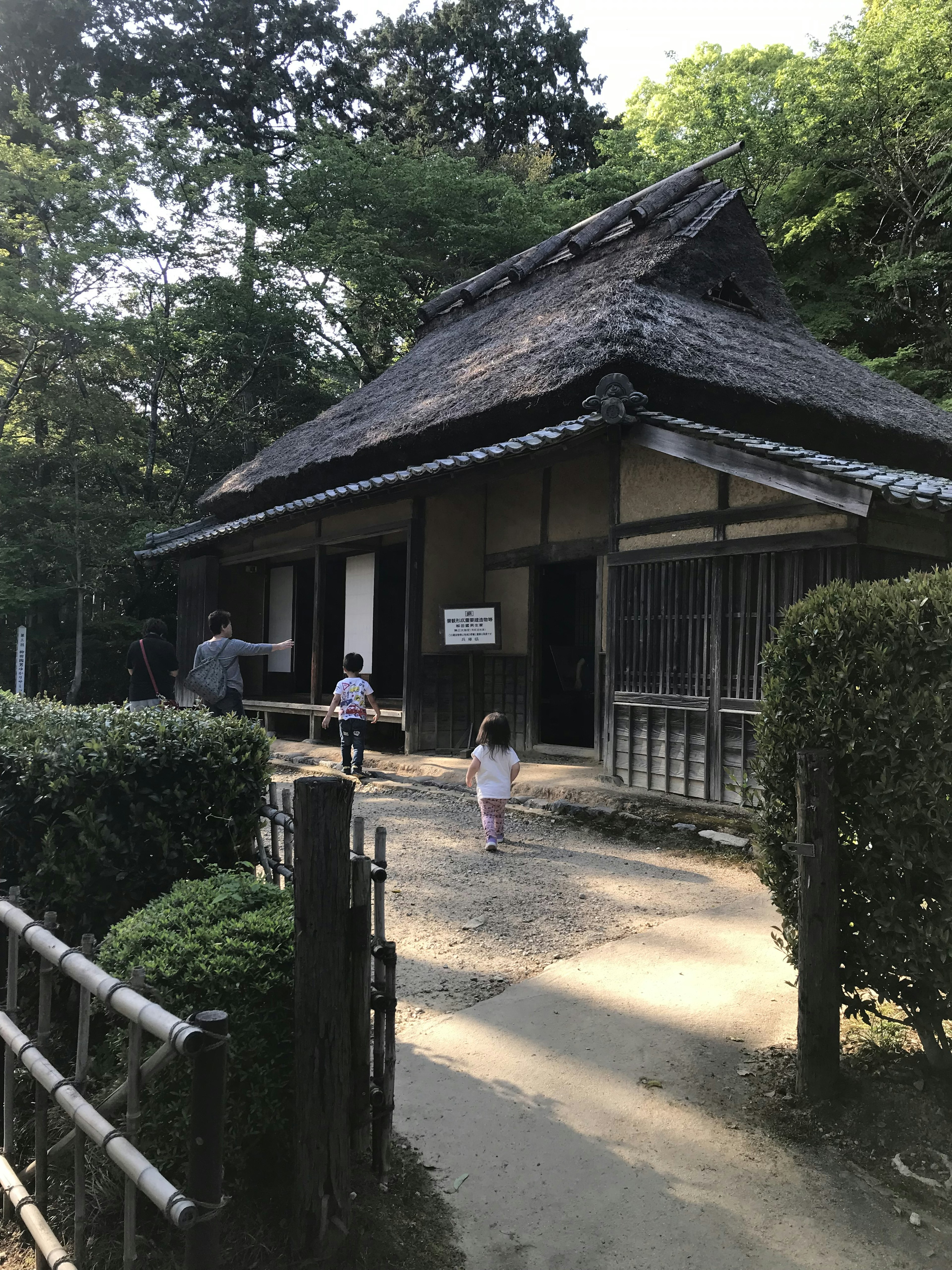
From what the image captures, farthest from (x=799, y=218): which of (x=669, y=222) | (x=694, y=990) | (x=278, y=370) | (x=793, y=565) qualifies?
(x=694, y=990)

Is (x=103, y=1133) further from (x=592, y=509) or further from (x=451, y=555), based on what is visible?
Answer: (x=451, y=555)

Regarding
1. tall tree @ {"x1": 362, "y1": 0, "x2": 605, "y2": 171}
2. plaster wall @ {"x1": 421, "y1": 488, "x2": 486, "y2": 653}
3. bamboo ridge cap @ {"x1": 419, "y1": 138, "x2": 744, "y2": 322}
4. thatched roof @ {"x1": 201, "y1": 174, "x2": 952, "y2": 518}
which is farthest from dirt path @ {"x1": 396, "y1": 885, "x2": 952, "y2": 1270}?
tall tree @ {"x1": 362, "y1": 0, "x2": 605, "y2": 171}

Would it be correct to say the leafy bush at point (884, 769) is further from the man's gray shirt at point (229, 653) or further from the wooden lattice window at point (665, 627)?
the man's gray shirt at point (229, 653)

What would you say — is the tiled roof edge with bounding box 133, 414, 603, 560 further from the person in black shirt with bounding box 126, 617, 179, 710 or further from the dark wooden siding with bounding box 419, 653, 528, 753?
the person in black shirt with bounding box 126, 617, 179, 710

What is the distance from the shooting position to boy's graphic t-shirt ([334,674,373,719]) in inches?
314

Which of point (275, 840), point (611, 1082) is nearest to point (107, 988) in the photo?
point (275, 840)

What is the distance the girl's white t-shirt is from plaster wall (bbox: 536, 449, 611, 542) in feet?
10.6

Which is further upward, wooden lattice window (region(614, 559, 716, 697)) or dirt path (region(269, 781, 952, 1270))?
wooden lattice window (region(614, 559, 716, 697))

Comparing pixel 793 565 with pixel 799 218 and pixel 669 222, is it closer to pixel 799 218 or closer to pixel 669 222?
pixel 669 222

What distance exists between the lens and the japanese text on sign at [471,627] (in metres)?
8.51

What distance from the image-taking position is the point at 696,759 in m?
6.64

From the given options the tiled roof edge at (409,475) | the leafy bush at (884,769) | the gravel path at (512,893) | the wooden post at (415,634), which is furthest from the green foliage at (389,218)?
the leafy bush at (884,769)

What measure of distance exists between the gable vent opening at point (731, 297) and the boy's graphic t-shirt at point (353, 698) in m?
6.44

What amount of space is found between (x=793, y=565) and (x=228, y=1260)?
17.4 ft
